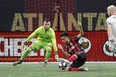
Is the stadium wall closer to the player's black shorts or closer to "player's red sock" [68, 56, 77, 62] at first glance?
the player's black shorts

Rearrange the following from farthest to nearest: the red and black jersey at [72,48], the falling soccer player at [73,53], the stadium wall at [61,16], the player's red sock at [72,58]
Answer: the stadium wall at [61,16] → the red and black jersey at [72,48] → the falling soccer player at [73,53] → the player's red sock at [72,58]

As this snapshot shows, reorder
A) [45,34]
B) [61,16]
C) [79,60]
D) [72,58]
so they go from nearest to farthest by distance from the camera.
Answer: [72,58] → [79,60] → [45,34] → [61,16]

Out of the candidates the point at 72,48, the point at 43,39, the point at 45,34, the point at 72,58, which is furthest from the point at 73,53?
the point at 43,39

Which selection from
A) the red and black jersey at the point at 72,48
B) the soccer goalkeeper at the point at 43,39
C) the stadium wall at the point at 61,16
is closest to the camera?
the red and black jersey at the point at 72,48

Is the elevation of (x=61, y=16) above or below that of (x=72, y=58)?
above

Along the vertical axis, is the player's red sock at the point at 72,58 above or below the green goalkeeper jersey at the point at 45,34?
below

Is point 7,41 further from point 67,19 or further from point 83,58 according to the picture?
point 83,58

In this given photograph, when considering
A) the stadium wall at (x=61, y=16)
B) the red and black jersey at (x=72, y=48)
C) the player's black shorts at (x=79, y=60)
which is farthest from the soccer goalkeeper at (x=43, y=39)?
the stadium wall at (x=61, y=16)

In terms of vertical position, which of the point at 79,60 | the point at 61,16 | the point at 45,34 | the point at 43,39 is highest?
the point at 61,16

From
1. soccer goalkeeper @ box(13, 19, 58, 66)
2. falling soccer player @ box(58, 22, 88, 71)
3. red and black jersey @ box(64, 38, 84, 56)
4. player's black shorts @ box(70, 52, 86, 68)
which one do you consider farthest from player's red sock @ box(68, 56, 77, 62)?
soccer goalkeeper @ box(13, 19, 58, 66)

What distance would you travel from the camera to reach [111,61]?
816 inches

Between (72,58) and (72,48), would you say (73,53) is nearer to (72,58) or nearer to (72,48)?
(72,48)

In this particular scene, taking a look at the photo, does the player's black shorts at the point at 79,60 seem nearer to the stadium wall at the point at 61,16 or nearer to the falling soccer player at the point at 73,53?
the falling soccer player at the point at 73,53

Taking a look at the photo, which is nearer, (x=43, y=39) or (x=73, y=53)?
(x=73, y=53)
